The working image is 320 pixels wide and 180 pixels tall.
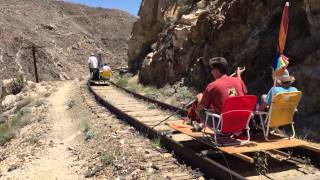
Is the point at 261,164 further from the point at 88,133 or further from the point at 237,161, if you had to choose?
the point at 88,133

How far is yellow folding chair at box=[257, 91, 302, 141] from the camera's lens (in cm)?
783

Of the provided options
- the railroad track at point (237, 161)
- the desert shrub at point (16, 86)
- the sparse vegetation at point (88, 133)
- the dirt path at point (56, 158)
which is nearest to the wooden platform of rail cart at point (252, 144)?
the railroad track at point (237, 161)

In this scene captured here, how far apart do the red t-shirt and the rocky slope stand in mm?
47920

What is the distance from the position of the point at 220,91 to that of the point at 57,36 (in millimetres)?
64981

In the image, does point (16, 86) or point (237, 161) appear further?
point (16, 86)

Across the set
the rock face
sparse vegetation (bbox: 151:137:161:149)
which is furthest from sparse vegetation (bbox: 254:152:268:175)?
the rock face

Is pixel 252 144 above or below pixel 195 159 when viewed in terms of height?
above

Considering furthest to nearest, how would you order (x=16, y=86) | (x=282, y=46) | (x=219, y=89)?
1. (x=16, y=86)
2. (x=282, y=46)
3. (x=219, y=89)

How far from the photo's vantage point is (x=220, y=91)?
26.2ft

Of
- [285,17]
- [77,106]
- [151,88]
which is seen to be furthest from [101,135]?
[151,88]

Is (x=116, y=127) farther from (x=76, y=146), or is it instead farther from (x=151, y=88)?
(x=151, y=88)

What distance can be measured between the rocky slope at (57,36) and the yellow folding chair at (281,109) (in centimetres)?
4833

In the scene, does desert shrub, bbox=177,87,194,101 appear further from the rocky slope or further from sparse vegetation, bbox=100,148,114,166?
the rocky slope

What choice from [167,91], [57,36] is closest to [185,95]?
[167,91]
